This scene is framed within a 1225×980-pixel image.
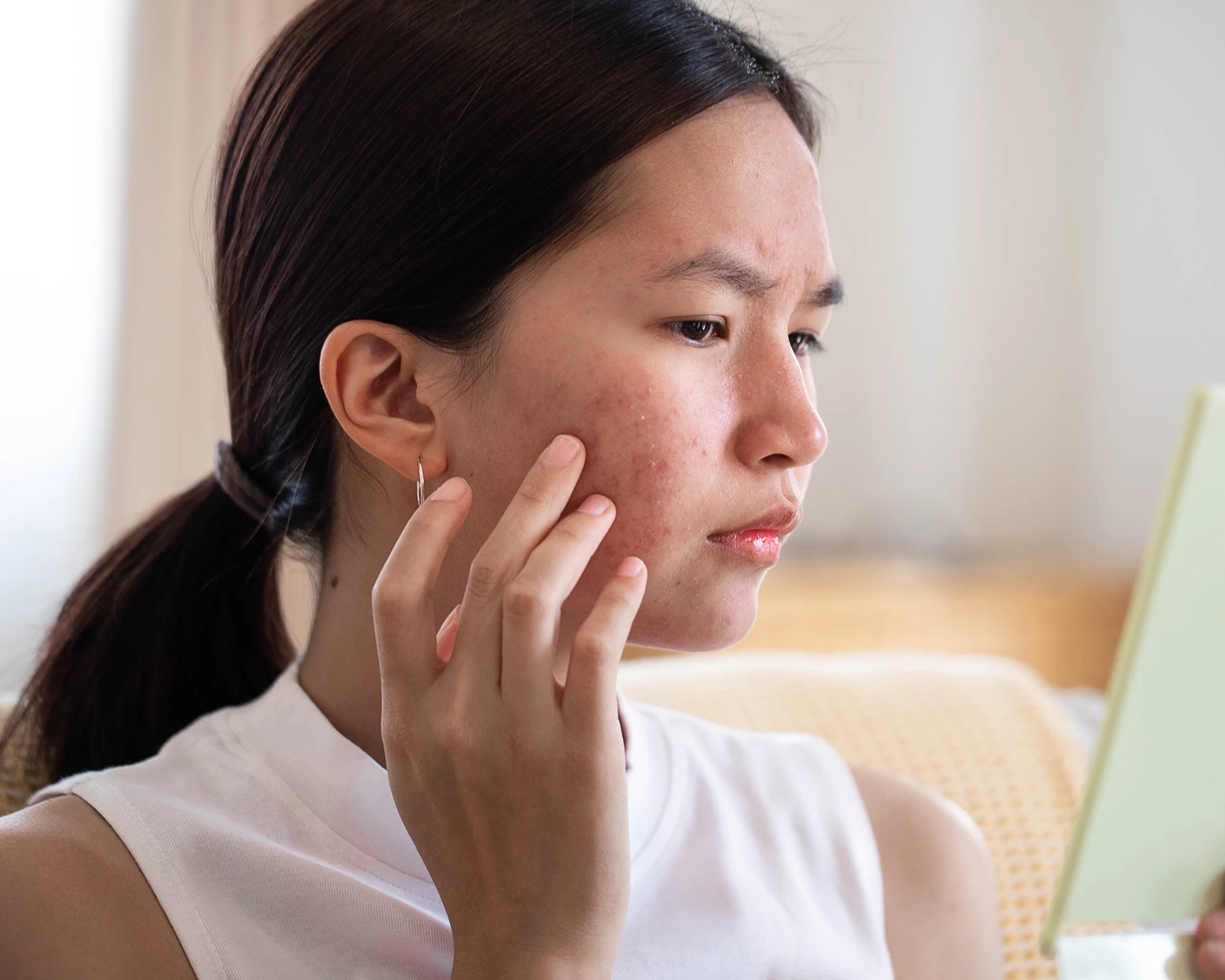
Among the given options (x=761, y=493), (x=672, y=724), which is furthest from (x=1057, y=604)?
(x=761, y=493)

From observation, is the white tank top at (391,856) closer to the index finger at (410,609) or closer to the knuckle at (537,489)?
the index finger at (410,609)

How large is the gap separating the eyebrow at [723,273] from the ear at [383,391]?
189 mm

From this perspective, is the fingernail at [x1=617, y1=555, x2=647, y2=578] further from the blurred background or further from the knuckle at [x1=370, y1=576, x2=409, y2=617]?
the blurred background

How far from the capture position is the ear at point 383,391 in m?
0.90

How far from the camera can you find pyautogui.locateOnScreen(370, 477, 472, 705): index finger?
31.4 inches

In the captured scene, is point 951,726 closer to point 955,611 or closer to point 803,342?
point 803,342

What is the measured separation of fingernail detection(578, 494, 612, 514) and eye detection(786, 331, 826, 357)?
21 cm

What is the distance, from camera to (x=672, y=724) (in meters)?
1.13

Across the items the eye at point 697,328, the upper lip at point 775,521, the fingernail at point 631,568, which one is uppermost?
the eye at point 697,328

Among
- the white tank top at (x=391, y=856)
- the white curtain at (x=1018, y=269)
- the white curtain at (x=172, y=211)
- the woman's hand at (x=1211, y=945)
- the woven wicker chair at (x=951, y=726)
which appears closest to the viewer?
the woman's hand at (x=1211, y=945)

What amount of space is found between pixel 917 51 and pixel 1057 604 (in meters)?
1.58

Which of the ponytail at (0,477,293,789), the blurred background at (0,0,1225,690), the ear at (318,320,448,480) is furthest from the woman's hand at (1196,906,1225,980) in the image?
the blurred background at (0,0,1225,690)

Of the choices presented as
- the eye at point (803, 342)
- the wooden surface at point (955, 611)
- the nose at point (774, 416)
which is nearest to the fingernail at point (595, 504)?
the nose at point (774, 416)

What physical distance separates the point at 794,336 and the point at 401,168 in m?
0.33
